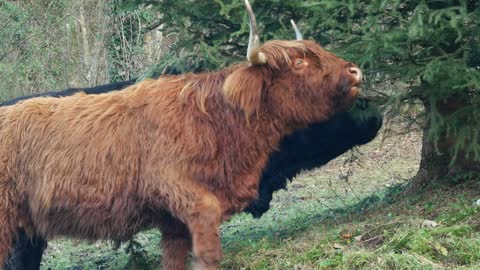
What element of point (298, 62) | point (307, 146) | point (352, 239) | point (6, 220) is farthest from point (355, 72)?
point (6, 220)

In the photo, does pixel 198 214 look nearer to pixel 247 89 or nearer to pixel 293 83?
pixel 247 89

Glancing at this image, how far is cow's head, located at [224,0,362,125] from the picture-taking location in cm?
727

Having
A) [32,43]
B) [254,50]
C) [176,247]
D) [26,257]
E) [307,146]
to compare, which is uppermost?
[254,50]

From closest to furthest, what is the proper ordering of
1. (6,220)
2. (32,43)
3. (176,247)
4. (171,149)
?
(171,149), (6,220), (176,247), (32,43)

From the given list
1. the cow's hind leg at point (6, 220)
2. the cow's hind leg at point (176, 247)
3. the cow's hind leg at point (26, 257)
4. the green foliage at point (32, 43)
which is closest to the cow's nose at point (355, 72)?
the cow's hind leg at point (176, 247)

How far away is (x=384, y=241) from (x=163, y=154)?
1.99m

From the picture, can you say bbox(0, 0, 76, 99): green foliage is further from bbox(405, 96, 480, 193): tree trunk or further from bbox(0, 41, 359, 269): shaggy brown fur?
bbox(0, 41, 359, 269): shaggy brown fur

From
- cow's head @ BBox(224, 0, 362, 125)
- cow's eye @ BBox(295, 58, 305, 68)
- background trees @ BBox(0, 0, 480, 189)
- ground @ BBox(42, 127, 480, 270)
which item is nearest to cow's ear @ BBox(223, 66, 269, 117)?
cow's head @ BBox(224, 0, 362, 125)

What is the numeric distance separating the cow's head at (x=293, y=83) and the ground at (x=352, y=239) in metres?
1.17

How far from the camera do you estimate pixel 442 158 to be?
939 centimetres

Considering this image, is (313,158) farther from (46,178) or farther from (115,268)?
(46,178)

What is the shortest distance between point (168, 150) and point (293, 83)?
1131mm

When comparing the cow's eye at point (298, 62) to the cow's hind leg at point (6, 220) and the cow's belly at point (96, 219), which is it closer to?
the cow's belly at point (96, 219)

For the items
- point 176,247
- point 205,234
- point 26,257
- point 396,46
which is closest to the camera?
point 205,234
